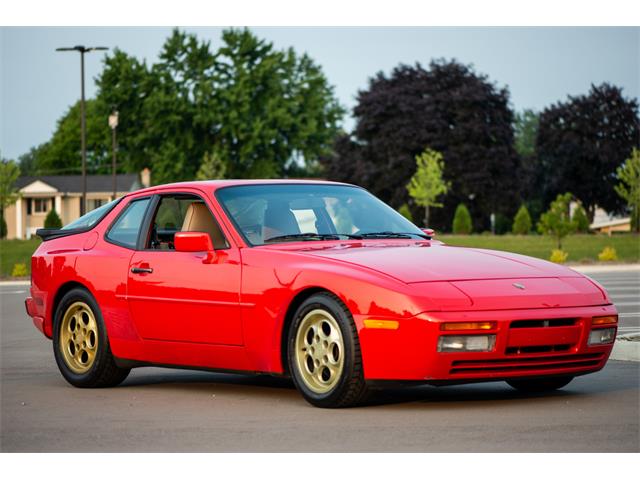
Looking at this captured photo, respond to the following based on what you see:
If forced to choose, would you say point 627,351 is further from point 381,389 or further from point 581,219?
point 581,219

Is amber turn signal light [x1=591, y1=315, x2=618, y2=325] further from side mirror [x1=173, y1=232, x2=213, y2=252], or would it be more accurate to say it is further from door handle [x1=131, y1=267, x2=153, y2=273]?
door handle [x1=131, y1=267, x2=153, y2=273]

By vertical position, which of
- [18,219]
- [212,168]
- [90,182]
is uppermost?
[212,168]

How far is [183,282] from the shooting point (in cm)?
949

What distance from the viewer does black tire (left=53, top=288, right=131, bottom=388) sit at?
10211mm

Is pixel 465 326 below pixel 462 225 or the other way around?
the other way around

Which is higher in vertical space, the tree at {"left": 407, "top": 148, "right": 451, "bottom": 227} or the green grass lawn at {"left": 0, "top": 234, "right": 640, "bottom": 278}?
the tree at {"left": 407, "top": 148, "right": 451, "bottom": 227}

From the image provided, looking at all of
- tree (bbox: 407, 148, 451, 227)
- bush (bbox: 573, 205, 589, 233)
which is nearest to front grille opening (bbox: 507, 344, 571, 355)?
bush (bbox: 573, 205, 589, 233)

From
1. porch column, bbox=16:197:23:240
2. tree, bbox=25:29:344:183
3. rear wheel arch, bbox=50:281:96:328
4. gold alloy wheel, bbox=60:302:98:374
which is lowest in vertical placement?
porch column, bbox=16:197:23:240

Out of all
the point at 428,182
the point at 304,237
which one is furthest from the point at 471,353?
the point at 428,182

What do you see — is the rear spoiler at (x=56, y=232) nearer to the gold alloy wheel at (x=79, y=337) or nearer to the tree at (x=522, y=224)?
the gold alloy wheel at (x=79, y=337)

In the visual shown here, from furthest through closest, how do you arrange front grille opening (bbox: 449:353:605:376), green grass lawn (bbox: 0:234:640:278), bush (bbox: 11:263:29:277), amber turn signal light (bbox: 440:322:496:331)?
green grass lawn (bbox: 0:234:640:278), bush (bbox: 11:263:29:277), front grille opening (bbox: 449:353:605:376), amber turn signal light (bbox: 440:322:496:331)

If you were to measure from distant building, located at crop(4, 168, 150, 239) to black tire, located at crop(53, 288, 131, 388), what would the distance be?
9599 cm

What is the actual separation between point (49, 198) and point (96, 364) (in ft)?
337

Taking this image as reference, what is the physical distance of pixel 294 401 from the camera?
29.6 feet
